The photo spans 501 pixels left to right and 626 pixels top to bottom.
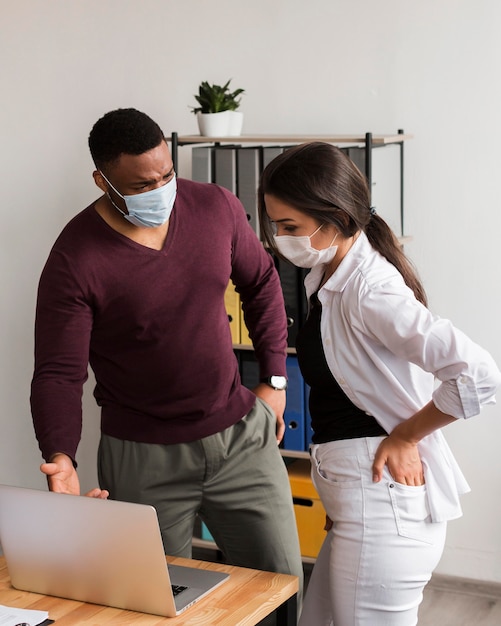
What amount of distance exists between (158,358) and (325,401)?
1.51 feet

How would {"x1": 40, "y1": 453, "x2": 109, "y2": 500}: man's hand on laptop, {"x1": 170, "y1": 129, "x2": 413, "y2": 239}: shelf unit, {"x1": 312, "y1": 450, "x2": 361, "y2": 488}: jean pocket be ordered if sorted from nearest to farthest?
{"x1": 312, "y1": 450, "x2": 361, "y2": 488}: jean pocket < {"x1": 40, "y1": 453, "x2": 109, "y2": 500}: man's hand on laptop < {"x1": 170, "y1": 129, "x2": 413, "y2": 239}: shelf unit

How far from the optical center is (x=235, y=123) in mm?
3117

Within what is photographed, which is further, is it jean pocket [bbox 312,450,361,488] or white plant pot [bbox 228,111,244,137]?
white plant pot [bbox 228,111,244,137]

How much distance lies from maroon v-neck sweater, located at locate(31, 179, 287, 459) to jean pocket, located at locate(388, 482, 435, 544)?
0.56 meters

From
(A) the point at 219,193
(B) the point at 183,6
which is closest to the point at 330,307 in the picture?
(A) the point at 219,193

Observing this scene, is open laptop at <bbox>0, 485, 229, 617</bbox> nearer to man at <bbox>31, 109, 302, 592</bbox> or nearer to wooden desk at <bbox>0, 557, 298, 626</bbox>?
wooden desk at <bbox>0, 557, 298, 626</bbox>

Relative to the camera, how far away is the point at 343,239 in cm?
171

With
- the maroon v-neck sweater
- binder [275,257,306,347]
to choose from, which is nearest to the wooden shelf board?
binder [275,257,306,347]

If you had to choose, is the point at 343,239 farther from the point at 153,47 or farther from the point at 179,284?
the point at 153,47

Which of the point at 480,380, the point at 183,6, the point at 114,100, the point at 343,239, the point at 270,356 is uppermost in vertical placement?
the point at 183,6

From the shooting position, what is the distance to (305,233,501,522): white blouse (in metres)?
1.52

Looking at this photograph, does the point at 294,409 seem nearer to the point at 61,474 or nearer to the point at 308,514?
the point at 308,514

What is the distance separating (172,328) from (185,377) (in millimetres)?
114

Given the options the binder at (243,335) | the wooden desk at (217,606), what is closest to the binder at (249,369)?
the binder at (243,335)
